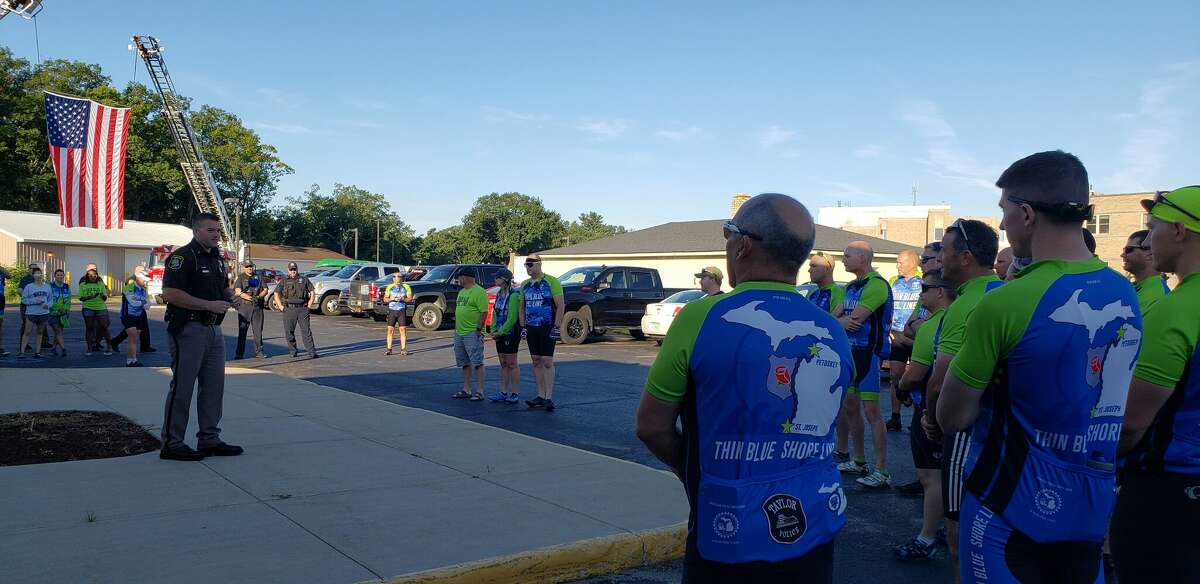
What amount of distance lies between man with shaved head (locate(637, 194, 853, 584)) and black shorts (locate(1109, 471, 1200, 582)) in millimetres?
1204

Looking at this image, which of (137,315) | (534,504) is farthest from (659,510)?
(137,315)

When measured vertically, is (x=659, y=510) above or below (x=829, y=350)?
below

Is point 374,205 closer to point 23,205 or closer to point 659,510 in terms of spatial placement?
point 23,205

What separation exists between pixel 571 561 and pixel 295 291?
500 inches

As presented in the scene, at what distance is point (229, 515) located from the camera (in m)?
5.23

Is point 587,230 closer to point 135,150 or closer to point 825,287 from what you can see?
point 135,150

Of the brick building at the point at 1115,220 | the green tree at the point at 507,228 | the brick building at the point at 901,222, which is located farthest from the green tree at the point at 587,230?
the brick building at the point at 1115,220

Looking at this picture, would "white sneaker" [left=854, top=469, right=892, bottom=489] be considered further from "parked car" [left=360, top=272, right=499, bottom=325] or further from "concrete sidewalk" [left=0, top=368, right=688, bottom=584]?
"parked car" [left=360, top=272, right=499, bottom=325]

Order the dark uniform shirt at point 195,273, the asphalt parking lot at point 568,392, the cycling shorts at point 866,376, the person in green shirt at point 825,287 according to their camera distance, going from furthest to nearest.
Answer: the person in green shirt at point 825,287 < the cycling shorts at point 866,376 < the dark uniform shirt at point 195,273 < the asphalt parking lot at point 568,392

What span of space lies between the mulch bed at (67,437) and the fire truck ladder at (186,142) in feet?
127

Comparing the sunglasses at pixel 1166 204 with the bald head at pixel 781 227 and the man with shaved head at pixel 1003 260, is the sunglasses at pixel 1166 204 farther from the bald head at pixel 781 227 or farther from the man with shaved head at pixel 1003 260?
the man with shaved head at pixel 1003 260

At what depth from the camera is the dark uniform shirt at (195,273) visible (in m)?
6.55

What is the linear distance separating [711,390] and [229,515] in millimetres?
4188

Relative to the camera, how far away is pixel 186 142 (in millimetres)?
53312
